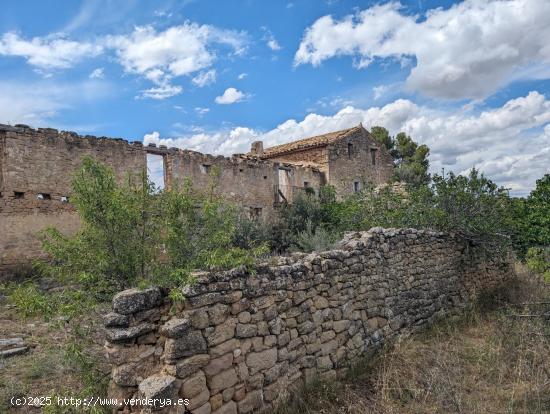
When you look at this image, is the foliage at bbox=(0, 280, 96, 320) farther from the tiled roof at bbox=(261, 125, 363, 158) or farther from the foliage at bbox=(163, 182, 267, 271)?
the tiled roof at bbox=(261, 125, 363, 158)

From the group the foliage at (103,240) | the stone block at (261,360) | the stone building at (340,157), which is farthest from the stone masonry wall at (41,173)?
the stone building at (340,157)

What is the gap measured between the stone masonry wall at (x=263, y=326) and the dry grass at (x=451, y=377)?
30cm

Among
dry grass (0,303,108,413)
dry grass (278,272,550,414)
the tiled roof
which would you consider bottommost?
dry grass (278,272,550,414)

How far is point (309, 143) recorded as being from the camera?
20.5 m

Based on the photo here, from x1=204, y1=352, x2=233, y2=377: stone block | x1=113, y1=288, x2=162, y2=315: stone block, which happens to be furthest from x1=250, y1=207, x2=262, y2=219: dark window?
x1=113, y1=288, x2=162, y2=315: stone block

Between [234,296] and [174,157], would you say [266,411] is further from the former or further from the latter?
[174,157]

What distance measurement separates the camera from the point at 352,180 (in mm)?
20781

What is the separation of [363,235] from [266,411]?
3.32 meters

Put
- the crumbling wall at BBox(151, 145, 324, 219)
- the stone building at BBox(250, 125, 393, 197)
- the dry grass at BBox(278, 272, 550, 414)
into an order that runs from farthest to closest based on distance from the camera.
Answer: the stone building at BBox(250, 125, 393, 197) < the crumbling wall at BBox(151, 145, 324, 219) < the dry grass at BBox(278, 272, 550, 414)

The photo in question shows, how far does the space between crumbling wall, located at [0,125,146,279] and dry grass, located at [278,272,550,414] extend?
7.47 meters

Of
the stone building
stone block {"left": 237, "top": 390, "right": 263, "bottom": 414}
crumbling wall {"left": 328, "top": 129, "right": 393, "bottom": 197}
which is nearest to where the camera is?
stone block {"left": 237, "top": 390, "right": 263, "bottom": 414}

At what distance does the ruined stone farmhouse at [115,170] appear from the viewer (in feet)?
35.5

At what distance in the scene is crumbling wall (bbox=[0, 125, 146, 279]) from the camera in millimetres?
10711

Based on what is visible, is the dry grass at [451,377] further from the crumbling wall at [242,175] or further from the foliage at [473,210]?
the crumbling wall at [242,175]
